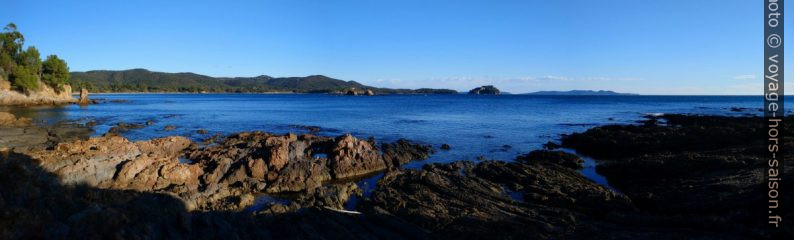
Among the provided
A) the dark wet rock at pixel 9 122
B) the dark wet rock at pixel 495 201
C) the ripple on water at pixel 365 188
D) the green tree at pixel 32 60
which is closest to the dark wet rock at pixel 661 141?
the dark wet rock at pixel 495 201

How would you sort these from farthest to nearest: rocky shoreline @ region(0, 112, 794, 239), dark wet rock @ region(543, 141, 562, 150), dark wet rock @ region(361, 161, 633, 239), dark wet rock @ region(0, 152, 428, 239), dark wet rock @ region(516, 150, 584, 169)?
dark wet rock @ region(543, 141, 562, 150) → dark wet rock @ region(516, 150, 584, 169) → dark wet rock @ region(361, 161, 633, 239) → rocky shoreline @ region(0, 112, 794, 239) → dark wet rock @ region(0, 152, 428, 239)

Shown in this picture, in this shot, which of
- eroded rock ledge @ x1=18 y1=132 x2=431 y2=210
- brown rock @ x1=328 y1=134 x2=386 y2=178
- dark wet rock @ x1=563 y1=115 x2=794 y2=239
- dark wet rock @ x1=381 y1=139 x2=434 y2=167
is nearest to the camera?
dark wet rock @ x1=563 y1=115 x2=794 y2=239

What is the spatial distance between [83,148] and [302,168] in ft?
34.4

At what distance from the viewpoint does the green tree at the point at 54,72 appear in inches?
3378

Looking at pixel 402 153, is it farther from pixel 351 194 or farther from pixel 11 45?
pixel 11 45

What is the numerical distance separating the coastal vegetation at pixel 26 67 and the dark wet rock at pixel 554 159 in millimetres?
92248

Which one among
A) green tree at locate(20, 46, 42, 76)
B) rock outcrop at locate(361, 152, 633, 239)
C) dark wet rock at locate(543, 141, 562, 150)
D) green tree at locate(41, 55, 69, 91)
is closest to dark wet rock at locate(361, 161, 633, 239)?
rock outcrop at locate(361, 152, 633, 239)

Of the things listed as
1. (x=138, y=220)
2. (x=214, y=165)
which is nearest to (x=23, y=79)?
(x=214, y=165)

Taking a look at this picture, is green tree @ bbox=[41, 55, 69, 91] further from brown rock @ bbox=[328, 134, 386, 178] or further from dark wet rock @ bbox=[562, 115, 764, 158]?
dark wet rock @ bbox=[562, 115, 764, 158]

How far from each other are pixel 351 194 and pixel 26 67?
303ft

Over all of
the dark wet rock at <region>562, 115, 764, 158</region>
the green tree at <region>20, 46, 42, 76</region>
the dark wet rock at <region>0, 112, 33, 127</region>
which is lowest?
the dark wet rock at <region>562, 115, 764, 158</region>

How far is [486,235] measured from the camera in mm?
11891

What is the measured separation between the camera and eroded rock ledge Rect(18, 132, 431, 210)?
52.8 ft

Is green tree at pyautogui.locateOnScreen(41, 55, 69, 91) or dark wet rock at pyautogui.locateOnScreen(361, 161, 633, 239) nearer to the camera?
dark wet rock at pyautogui.locateOnScreen(361, 161, 633, 239)
